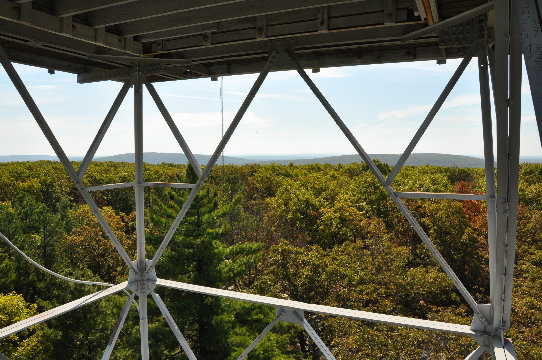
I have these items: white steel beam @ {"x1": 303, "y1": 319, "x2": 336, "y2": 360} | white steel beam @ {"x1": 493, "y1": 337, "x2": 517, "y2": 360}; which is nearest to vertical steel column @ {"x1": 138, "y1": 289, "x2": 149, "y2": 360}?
white steel beam @ {"x1": 303, "y1": 319, "x2": 336, "y2": 360}

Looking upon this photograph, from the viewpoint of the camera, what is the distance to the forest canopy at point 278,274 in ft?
39.4

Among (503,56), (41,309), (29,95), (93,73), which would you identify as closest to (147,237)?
(41,309)

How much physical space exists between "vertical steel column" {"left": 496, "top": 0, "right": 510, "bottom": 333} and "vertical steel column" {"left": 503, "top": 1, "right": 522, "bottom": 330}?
0.03 m

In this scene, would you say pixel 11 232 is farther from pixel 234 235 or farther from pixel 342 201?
pixel 342 201

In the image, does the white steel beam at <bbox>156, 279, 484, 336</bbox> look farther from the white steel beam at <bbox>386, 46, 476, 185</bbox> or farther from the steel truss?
the white steel beam at <bbox>386, 46, 476, 185</bbox>

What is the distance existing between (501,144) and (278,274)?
48.5 ft

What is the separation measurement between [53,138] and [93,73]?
1.40 metres

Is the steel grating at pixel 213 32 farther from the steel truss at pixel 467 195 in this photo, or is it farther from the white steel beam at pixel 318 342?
the white steel beam at pixel 318 342

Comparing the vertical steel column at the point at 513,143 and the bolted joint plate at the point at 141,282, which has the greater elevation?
the vertical steel column at the point at 513,143

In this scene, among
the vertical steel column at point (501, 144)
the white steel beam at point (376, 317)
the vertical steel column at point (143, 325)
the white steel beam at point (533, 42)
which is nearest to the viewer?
the white steel beam at point (533, 42)

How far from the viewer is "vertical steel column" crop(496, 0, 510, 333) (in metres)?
2.19

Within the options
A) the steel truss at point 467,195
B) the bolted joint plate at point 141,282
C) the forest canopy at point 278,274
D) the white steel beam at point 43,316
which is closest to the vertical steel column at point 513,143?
the steel truss at point 467,195

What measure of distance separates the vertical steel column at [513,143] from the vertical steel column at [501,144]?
0.03 meters

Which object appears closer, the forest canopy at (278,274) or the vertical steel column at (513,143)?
the vertical steel column at (513,143)
